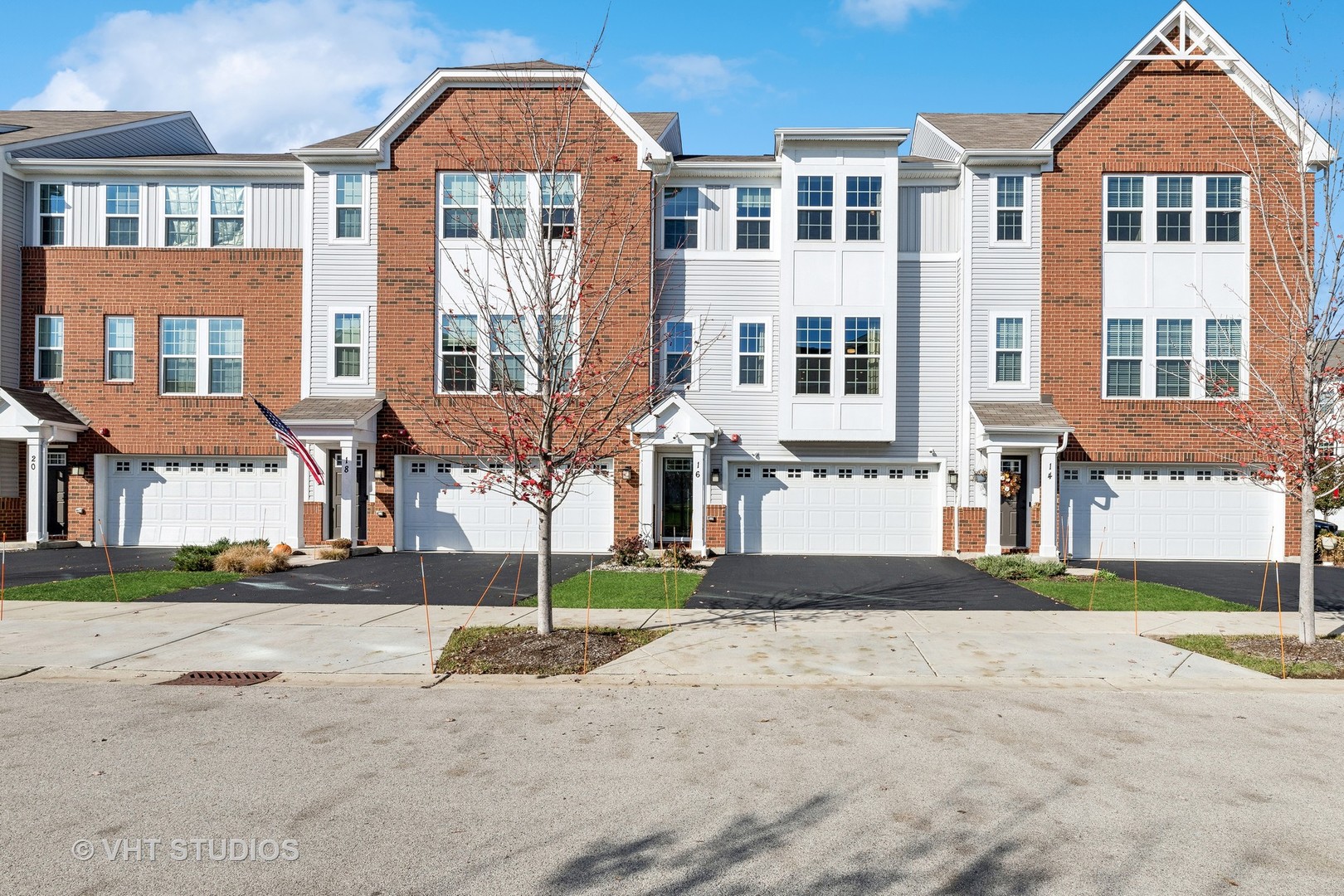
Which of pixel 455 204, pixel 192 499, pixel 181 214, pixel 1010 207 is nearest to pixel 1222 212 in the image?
pixel 1010 207

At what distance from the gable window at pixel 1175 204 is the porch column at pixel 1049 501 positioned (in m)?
6.16

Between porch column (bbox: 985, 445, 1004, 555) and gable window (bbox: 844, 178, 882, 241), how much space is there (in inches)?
233

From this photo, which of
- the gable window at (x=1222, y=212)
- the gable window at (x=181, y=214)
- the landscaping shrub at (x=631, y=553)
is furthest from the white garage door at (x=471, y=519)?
the gable window at (x=1222, y=212)

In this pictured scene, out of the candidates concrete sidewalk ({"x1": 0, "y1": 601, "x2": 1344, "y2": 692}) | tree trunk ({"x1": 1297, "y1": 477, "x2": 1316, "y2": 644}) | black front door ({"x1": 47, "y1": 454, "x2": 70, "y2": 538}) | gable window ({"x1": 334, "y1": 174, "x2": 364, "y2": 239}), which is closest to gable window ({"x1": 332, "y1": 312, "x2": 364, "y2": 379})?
gable window ({"x1": 334, "y1": 174, "x2": 364, "y2": 239})

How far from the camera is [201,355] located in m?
20.6

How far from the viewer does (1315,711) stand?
7.41 m

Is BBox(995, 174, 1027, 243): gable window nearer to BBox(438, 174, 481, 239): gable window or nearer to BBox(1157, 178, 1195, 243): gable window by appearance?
BBox(1157, 178, 1195, 243): gable window

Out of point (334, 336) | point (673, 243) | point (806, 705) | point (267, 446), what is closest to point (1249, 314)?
point (673, 243)

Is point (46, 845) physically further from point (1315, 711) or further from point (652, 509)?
point (652, 509)

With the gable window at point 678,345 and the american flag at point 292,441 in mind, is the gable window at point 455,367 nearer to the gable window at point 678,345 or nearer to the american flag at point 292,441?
the american flag at point 292,441

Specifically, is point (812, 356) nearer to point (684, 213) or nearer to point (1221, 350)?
point (684, 213)

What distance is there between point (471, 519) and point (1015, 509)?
13.5 metres

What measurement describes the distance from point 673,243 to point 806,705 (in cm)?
1514

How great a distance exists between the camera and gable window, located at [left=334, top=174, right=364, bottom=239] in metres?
20.2
